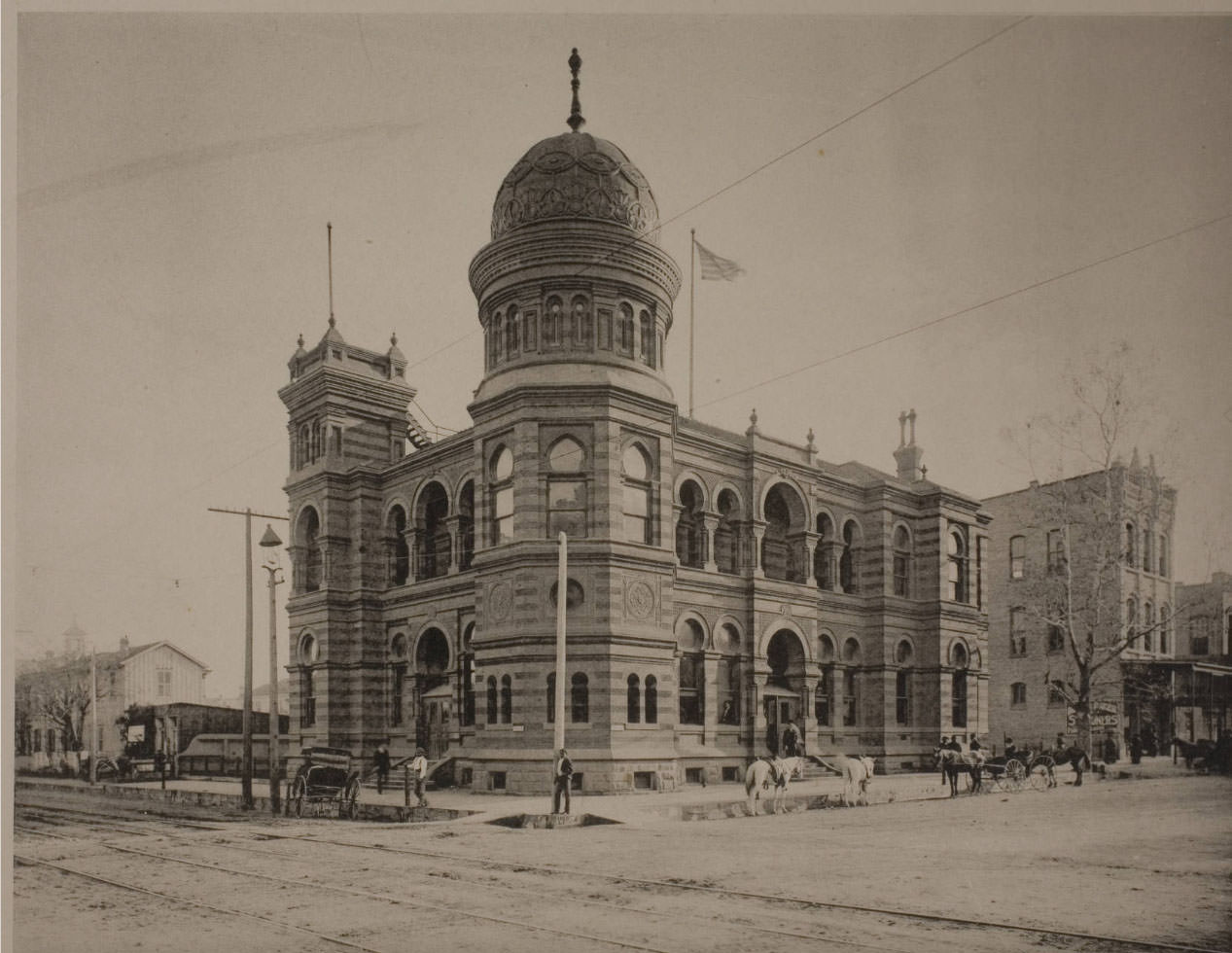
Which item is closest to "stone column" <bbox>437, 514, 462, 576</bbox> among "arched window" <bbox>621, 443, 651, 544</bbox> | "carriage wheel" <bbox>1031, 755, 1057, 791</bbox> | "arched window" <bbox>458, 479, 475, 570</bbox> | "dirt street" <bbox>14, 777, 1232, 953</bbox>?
"arched window" <bbox>458, 479, 475, 570</bbox>

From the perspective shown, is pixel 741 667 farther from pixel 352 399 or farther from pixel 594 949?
pixel 594 949

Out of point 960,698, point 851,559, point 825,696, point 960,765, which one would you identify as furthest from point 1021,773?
point 960,698

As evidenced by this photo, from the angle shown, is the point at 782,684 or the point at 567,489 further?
the point at 782,684

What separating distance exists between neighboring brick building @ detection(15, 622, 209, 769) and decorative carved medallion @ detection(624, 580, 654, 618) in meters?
Result: 9.34

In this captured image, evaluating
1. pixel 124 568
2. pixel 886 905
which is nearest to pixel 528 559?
pixel 124 568

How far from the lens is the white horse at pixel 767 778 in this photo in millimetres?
19031

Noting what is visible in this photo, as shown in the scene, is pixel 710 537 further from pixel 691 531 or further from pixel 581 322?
pixel 581 322

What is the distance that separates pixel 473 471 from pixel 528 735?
280 inches

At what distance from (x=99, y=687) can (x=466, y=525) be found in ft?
35.9

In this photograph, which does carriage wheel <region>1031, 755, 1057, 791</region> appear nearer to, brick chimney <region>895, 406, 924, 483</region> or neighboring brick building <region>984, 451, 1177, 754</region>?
neighboring brick building <region>984, 451, 1177, 754</region>

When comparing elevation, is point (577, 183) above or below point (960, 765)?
above

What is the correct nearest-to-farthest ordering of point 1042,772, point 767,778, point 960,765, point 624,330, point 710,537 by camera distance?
point 767,778 < point 960,765 < point 1042,772 < point 624,330 < point 710,537

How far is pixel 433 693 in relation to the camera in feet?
89.2

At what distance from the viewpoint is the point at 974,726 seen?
33312 millimetres
